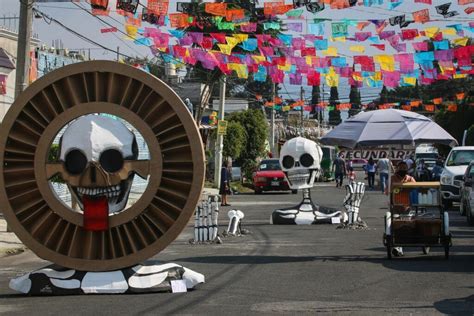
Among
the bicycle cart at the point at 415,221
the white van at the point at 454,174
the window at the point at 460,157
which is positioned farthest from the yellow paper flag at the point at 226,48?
the bicycle cart at the point at 415,221

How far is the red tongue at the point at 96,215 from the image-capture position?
39.4 ft

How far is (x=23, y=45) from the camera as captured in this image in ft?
70.8

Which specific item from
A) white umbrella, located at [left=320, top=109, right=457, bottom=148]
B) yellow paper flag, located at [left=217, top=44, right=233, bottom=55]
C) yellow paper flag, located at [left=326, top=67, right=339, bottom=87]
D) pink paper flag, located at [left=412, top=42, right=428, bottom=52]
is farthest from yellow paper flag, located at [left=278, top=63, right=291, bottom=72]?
white umbrella, located at [left=320, top=109, right=457, bottom=148]

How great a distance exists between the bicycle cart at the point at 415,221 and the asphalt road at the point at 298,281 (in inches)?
12.0

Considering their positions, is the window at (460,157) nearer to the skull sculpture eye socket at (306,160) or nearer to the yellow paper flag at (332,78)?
the yellow paper flag at (332,78)

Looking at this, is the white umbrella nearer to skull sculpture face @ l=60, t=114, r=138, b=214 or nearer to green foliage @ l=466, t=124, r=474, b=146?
skull sculpture face @ l=60, t=114, r=138, b=214

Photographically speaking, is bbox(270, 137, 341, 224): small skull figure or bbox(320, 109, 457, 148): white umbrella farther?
bbox(270, 137, 341, 224): small skull figure

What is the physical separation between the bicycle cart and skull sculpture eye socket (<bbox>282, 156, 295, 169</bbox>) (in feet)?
29.1

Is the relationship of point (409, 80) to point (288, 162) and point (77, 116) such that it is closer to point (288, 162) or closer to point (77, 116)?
point (288, 162)

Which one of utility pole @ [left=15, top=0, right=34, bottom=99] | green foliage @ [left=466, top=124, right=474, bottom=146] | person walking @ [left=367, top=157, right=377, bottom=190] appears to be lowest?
person walking @ [left=367, top=157, right=377, bottom=190]

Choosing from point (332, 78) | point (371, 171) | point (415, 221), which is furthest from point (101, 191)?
point (371, 171)

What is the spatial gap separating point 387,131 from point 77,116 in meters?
7.28

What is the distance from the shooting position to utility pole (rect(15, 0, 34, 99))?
21.4 m

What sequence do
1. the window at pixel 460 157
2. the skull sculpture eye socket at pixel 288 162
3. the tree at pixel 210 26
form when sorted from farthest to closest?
the tree at pixel 210 26
the window at pixel 460 157
the skull sculpture eye socket at pixel 288 162
